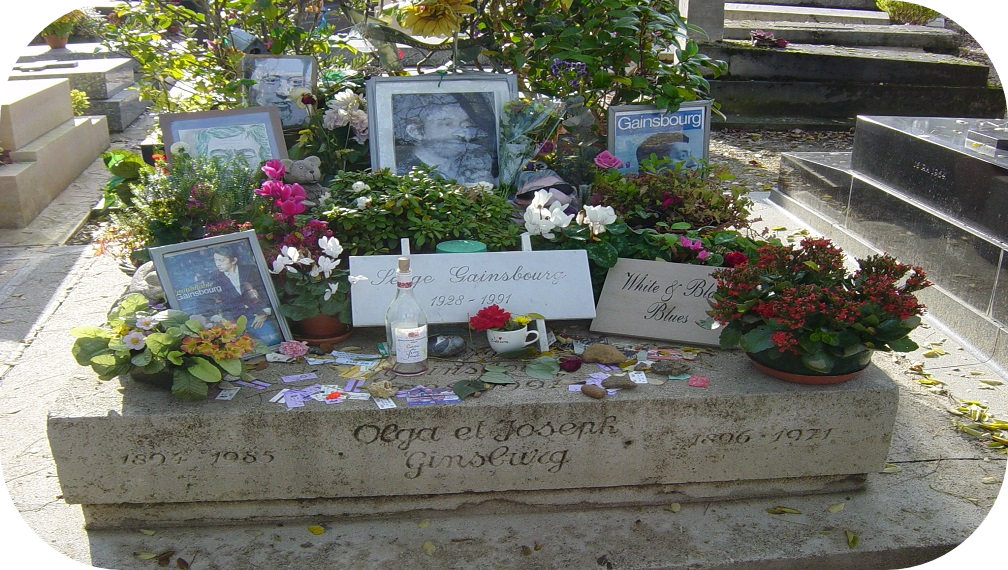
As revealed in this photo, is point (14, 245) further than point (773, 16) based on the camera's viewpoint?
No

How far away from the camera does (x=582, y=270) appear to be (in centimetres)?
303

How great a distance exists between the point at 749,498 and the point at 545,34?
9.14ft

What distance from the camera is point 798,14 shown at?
11.7 metres

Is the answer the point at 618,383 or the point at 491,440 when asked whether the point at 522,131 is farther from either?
the point at 491,440

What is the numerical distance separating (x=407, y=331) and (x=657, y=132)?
1.99 metres

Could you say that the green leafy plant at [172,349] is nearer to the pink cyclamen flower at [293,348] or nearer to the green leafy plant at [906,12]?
the pink cyclamen flower at [293,348]

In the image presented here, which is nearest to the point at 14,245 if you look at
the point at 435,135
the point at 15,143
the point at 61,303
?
the point at 15,143

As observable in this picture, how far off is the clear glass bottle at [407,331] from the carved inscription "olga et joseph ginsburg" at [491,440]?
0.28 meters

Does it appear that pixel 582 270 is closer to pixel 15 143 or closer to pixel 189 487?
pixel 189 487

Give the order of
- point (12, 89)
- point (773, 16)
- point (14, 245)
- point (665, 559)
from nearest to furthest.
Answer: point (665, 559), point (14, 245), point (12, 89), point (773, 16)

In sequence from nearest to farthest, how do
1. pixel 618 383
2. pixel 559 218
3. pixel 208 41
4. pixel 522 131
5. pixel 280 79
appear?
1. pixel 618 383
2. pixel 559 218
3. pixel 522 131
4. pixel 280 79
5. pixel 208 41

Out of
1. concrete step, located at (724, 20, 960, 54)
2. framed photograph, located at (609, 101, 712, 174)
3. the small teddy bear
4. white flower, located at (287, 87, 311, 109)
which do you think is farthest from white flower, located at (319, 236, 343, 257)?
concrete step, located at (724, 20, 960, 54)

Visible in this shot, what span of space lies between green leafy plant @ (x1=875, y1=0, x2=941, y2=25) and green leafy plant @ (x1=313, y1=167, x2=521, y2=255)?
1093 cm

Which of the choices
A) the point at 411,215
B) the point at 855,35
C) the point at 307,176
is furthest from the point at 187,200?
the point at 855,35
